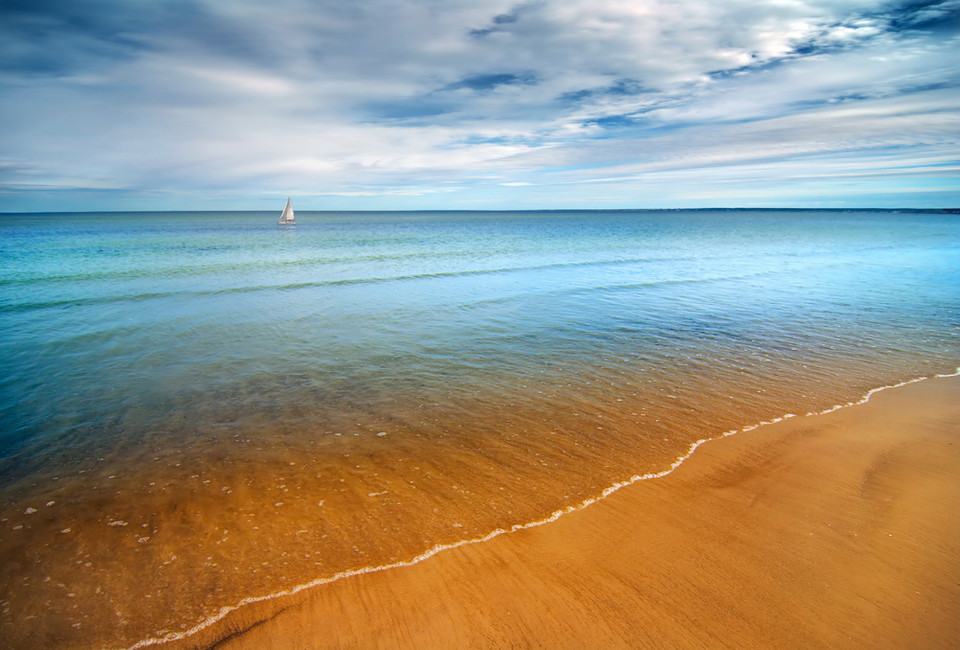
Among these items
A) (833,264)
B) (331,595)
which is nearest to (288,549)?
(331,595)

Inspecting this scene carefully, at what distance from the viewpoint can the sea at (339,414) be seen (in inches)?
180

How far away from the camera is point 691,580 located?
4191 millimetres

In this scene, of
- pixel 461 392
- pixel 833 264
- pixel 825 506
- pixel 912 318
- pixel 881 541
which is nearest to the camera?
pixel 881 541

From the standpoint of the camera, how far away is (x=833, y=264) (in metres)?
29.8

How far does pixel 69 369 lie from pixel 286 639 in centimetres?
1022

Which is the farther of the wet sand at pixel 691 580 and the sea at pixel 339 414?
the sea at pixel 339 414

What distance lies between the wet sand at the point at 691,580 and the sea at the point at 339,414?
1.21 feet

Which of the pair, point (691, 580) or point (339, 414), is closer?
point (691, 580)

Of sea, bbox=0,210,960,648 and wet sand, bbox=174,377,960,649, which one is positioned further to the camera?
sea, bbox=0,210,960,648

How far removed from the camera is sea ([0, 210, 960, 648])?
456 centimetres

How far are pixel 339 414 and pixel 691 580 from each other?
5.81 m

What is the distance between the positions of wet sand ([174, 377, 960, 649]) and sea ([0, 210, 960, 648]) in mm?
369

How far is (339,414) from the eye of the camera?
26.0ft

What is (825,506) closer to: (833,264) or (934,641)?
(934,641)
